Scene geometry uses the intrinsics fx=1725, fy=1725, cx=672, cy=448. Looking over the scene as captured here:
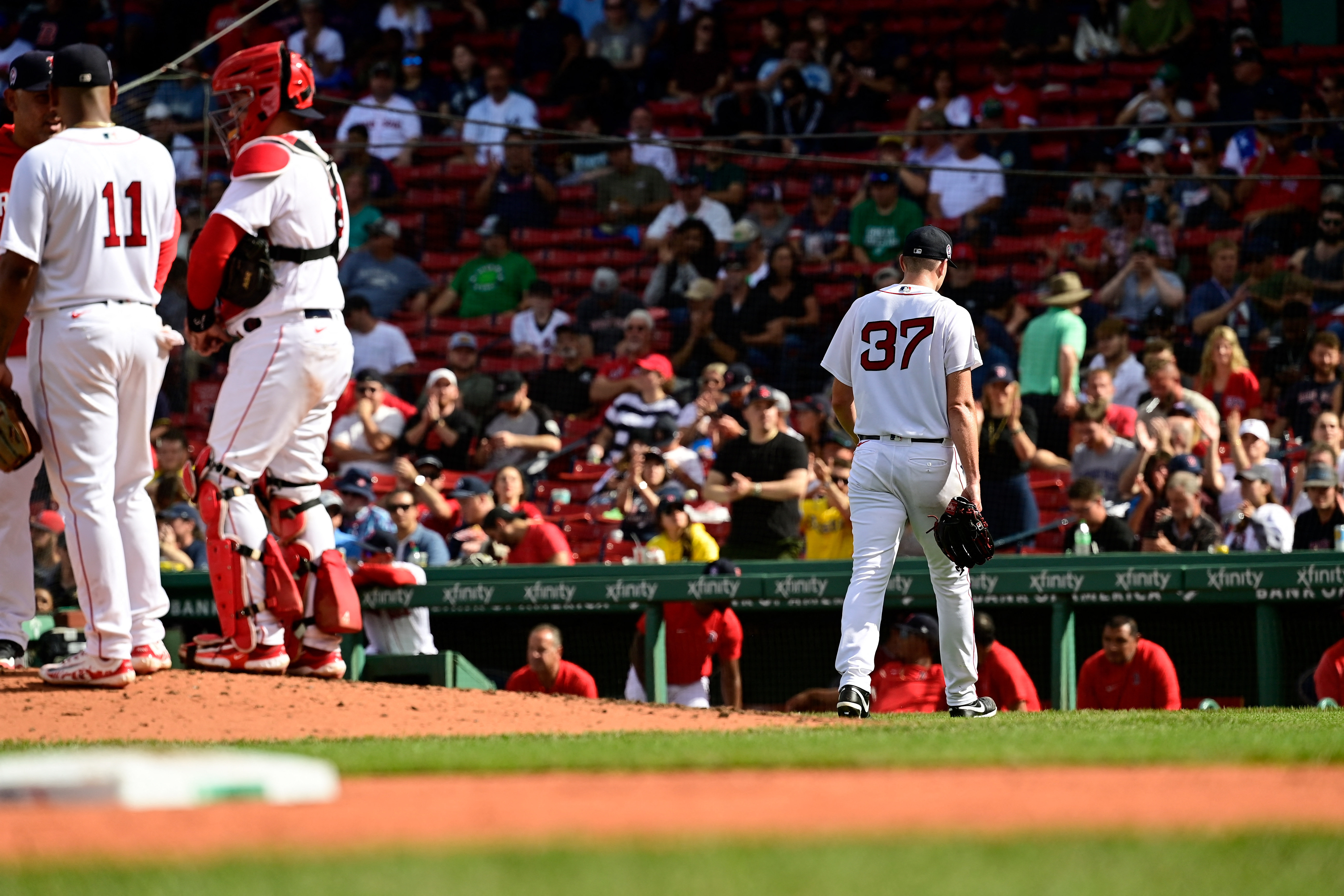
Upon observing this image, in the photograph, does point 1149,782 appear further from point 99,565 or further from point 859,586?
point 99,565

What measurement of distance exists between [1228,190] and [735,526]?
5825 mm

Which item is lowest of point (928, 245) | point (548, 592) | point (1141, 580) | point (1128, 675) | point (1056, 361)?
point (1128, 675)

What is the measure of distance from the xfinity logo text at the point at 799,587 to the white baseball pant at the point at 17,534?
451 centimetres

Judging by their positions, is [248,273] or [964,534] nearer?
[964,534]

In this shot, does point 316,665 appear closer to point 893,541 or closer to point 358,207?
point 893,541

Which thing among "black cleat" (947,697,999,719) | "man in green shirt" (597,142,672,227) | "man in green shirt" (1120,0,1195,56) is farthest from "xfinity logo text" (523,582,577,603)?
"man in green shirt" (1120,0,1195,56)

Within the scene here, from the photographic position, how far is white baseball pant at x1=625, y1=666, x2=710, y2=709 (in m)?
10.3

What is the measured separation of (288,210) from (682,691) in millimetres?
4420

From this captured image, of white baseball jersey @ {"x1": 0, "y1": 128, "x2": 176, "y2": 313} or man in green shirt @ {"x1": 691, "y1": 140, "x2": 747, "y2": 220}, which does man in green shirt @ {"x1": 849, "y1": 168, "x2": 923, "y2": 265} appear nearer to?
man in green shirt @ {"x1": 691, "y1": 140, "x2": 747, "y2": 220}

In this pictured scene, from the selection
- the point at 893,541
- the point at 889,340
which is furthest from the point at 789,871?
the point at 889,340

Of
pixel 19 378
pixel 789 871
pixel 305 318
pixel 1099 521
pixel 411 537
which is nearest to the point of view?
pixel 789 871

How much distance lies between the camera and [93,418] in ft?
21.1

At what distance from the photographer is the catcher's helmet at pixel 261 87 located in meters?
7.20

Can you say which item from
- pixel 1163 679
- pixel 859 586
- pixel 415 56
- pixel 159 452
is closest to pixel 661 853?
pixel 859 586
